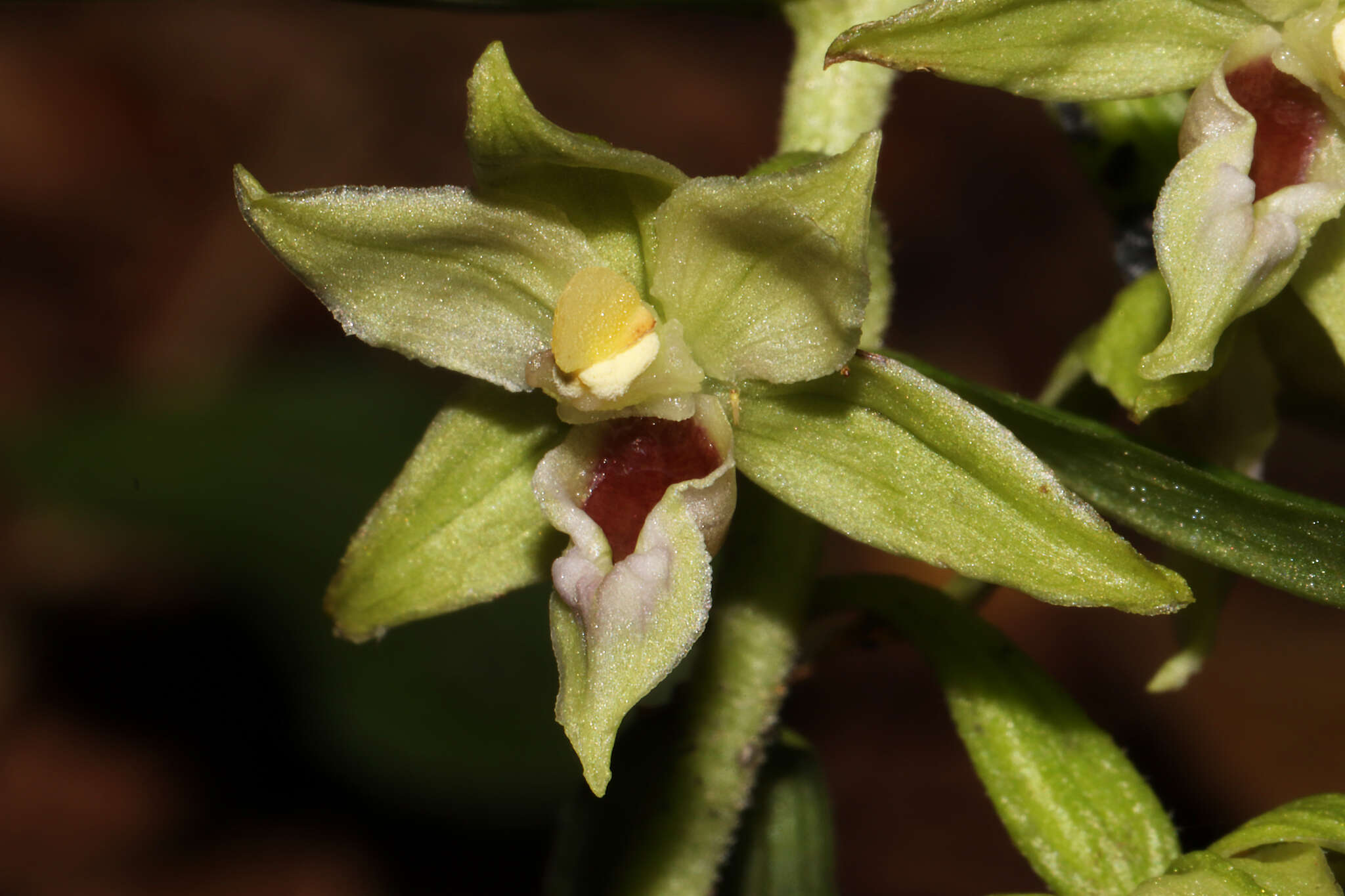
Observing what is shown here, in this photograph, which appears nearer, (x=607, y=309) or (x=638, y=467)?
(x=607, y=309)

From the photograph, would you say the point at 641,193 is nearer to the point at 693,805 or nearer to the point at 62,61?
the point at 693,805

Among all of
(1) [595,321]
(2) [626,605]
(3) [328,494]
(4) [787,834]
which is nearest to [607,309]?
(1) [595,321]

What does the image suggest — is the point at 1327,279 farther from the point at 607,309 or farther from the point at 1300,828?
the point at 607,309

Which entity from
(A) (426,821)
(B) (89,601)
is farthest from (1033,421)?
(B) (89,601)

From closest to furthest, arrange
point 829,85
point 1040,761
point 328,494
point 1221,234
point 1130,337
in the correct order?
point 1221,234
point 1130,337
point 1040,761
point 829,85
point 328,494

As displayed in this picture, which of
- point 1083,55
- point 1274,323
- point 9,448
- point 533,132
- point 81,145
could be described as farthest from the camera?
point 81,145

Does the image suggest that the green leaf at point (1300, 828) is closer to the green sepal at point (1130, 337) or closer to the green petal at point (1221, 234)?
the green sepal at point (1130, 337)
